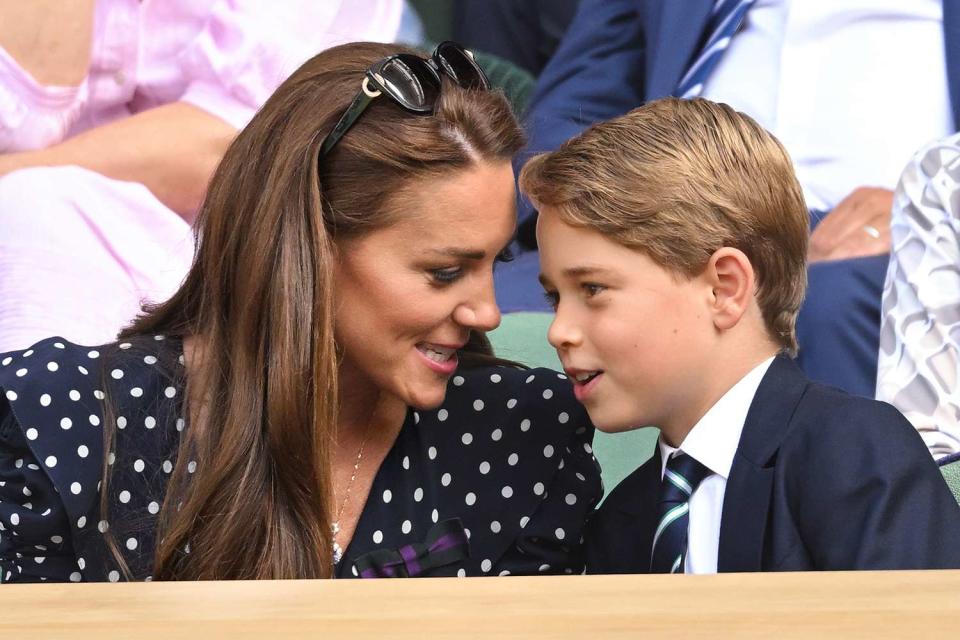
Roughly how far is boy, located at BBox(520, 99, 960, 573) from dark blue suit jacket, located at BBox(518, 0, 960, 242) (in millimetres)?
714

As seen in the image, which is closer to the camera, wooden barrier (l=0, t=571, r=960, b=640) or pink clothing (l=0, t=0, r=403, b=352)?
wooden barrier (l=0, t=571, r=960, b=640)

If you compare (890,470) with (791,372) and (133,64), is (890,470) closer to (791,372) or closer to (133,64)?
(791,372)

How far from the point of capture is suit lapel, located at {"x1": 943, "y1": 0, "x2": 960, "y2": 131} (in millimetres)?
2057

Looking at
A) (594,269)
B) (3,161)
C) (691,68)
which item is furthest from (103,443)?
(691,68)

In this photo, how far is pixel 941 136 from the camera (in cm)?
207

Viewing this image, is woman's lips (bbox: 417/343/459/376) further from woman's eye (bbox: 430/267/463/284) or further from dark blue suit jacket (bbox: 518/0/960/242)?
dark blue suit jacket (bbox: 518/0/960/242)

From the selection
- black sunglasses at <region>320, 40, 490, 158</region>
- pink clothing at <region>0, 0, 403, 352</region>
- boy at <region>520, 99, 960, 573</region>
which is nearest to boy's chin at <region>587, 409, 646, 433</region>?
boy at <region>520, 99, 960, 573</region>

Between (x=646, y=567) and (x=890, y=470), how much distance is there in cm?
34

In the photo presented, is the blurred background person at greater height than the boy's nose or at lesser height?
lesser

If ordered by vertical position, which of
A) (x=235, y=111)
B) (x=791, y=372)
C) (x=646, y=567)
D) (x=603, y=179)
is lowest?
(x=646, y=567)

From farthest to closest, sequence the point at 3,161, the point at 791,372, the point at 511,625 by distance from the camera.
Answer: the point at 3,161, the point at 791,372, the point at 511,625

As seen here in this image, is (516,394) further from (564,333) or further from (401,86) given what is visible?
(401,86)

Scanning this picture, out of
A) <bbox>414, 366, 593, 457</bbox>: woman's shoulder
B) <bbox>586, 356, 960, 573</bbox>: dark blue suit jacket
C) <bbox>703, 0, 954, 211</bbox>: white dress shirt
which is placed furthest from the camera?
<bbox>703, 0, 954, 211</bbox>: white dress shirt

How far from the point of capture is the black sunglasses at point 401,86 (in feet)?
4.47
